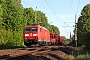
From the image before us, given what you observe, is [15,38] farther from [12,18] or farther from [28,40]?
[28,40]

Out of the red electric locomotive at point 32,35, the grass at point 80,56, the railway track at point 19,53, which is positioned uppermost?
the red electric locomotive at point 32,35

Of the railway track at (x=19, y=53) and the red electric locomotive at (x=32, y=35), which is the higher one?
the red electric locomotive at (x=32, y=35)

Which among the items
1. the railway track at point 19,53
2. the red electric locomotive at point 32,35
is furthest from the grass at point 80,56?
the red electric locomotive at point 32,35

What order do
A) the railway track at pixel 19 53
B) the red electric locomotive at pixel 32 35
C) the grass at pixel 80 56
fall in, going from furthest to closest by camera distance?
the red electric locomotive at pixel 32 35, the grass at pixel 80 56, the railway track at pixel 19 53

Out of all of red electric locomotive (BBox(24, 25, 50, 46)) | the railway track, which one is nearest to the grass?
the railway track

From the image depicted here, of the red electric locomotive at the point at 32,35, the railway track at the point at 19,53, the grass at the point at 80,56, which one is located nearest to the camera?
the railway track at the point at 19,53

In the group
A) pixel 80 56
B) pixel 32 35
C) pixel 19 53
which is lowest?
pixel 80 56

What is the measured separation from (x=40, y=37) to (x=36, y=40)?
1842mm

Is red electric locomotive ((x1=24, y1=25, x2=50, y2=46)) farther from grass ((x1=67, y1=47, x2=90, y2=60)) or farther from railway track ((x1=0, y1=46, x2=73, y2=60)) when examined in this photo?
grass ((x1=67, y1=47, x2=90, y2=60))

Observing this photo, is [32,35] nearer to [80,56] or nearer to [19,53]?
[19,53]

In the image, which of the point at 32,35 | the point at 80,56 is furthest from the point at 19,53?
the point at 32,35

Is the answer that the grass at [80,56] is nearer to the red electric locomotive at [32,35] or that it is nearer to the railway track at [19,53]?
the railway track at [19,53]

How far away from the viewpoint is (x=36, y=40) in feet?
122

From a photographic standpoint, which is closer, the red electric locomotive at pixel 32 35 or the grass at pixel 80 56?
the grass at pixel 80 56
